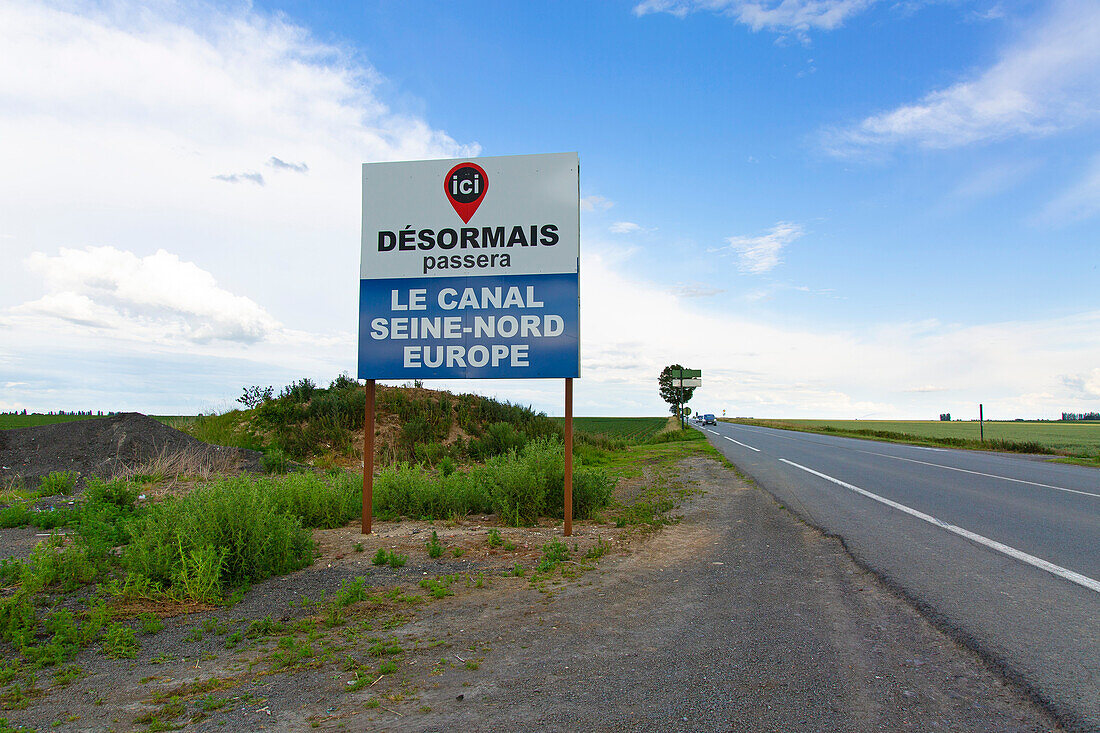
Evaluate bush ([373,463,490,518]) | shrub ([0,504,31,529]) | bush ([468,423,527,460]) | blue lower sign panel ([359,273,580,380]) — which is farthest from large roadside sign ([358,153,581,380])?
bush ([468,423,527,460])

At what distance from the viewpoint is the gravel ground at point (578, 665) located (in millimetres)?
2965

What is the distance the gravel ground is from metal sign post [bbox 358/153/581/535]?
2.86 m

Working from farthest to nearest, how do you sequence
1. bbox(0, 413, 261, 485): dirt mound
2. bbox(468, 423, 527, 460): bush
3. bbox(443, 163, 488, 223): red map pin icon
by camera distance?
bbox(468, 423, 527, 460): bush → bbox(0, 413, 261, 485): dirt mound → bbox(443, 163, 488, 223): red map pin icon

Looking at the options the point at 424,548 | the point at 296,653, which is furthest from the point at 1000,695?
the point at 424,548

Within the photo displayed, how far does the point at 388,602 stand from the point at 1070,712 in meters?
4.20

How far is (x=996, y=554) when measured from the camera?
20.4 ft

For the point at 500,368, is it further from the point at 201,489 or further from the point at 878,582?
the point at 878,582

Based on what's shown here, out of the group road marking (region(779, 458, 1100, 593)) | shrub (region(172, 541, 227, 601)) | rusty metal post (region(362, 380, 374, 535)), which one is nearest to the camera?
shrub (region(172, 541, 227, 601))

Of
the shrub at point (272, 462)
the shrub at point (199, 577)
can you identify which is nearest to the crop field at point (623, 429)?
the shrub at point (272, 462)

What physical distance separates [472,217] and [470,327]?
4.72ft

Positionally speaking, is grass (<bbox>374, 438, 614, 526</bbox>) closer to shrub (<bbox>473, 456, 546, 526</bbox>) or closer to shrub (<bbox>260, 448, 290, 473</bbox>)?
shrub (<bbox>473, 456, 546, 526</bbox>)

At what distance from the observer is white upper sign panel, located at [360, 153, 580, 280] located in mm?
7949

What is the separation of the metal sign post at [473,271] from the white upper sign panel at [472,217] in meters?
0.01

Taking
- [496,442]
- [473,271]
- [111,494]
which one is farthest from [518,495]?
[496,442]
